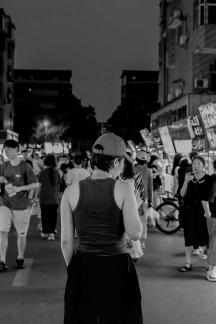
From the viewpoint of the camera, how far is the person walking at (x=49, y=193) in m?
11.6

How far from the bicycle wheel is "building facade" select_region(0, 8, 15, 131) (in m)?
58.5

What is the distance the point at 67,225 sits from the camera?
3.68 m

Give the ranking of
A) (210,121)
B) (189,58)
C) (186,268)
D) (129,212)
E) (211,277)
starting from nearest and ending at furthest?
(129,212), (211,277), (186,268), (210,121), (189,58)

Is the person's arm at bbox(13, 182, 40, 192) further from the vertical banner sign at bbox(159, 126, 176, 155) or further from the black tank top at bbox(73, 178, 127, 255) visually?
the vertical banner sign at bbox(159, 126, 176, 155)

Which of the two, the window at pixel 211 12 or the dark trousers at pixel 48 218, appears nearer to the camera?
the dark trousers at pixel 48 218

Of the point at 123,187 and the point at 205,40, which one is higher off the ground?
the point at 205,40

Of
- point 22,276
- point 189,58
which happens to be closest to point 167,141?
point 189,58

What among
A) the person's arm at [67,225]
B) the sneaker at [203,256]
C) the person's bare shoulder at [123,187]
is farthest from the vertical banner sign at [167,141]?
the person's bare shoulder at [123,187]

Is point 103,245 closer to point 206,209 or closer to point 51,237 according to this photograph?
point 206,209

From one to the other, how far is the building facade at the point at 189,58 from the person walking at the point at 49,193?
15274 millimetres

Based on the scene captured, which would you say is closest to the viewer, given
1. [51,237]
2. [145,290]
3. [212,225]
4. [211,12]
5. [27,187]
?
[145,290]

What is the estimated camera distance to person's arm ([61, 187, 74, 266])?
3.62 metres

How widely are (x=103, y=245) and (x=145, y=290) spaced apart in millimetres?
3808

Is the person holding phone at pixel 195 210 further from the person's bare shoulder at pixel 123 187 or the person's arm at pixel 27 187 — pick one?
the person's bare shoulder at pixel 123 187
